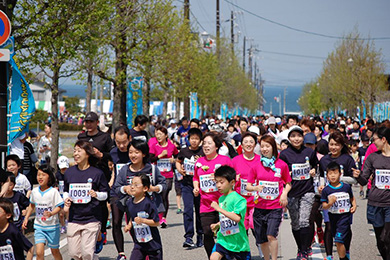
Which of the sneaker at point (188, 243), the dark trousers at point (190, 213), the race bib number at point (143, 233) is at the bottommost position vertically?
the sneaker at point (188, 243)

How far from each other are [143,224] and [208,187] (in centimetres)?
166

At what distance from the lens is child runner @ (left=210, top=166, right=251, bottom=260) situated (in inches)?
258

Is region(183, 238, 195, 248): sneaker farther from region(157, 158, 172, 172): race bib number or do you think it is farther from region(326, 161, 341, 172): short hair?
region(326, 161, 341, 172): short hair

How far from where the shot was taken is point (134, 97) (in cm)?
2338

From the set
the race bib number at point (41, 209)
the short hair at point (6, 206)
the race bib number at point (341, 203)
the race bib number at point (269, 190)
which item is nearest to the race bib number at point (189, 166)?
the race bib number at point (269, 190)

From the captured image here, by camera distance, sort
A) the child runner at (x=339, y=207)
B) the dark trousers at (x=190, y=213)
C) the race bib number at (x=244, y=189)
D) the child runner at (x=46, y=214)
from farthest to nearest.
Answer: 1. the dark trousers at (x=190, y=213)
2. the race bib number at (x=244, y=189)
3. the child runner at (x=339, y=207)
4. the child runner at (x=46, y=214)

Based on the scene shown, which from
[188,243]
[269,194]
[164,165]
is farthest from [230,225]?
[164,165]

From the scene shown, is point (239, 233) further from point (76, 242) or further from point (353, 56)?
point (353, 56)

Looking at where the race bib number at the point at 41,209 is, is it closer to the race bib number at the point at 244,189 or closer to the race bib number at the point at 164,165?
the race bib number at the point at 244,189

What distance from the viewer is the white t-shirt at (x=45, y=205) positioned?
766 centimetres

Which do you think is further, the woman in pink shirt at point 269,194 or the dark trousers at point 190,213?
the dark trousers at point 190,213

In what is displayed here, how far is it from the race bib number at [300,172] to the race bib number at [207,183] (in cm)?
114

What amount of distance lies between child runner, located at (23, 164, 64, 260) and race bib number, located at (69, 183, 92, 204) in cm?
43

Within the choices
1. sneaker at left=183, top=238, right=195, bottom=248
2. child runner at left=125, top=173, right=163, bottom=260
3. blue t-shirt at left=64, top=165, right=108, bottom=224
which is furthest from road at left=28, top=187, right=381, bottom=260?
child runner at left=125, top=173, right=163, bottom=260
